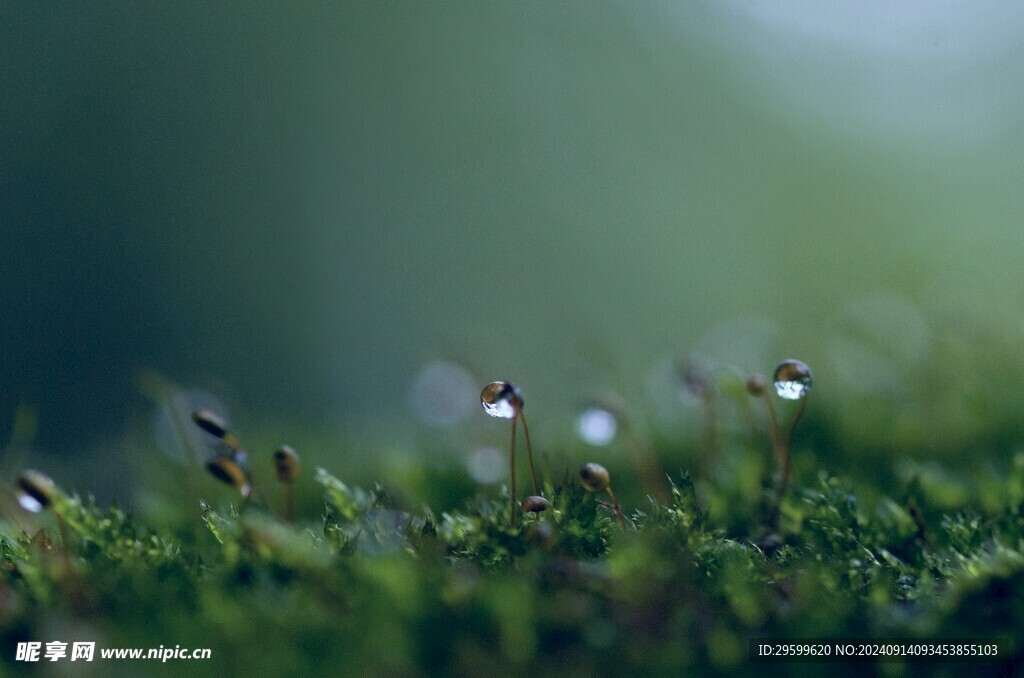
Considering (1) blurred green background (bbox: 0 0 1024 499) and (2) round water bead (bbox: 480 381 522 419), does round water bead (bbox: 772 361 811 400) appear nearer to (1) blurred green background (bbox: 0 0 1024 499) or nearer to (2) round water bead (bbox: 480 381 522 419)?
(2) round water bead (bbox: 480 381 522 419)

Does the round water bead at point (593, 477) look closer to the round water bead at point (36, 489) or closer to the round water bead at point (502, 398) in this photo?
the round water bead at point (502, 398)

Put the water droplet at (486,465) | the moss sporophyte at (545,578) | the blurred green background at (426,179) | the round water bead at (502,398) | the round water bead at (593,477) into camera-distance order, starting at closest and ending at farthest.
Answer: the moss sporophyte at (545,578)
the round water bead at (593,477)
the round water bead at (502,398)
the water droplet at (486,465)
the blurred green background at (426,179)

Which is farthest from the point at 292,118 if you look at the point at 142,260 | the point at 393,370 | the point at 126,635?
the point at 126,635

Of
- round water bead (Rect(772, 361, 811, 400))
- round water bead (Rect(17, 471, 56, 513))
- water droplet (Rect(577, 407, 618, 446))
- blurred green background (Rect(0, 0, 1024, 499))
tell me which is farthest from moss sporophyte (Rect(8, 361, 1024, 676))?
blurred green background (Rect(0, 0, 1024, 499))

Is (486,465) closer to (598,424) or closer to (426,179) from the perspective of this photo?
(598,424)

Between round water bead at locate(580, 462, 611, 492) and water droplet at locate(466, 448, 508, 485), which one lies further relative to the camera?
water droplet at locate(466, 448, 508, 485)

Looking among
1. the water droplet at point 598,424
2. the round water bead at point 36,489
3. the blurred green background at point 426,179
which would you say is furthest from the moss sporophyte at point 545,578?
the blurred green background at point 426,179
